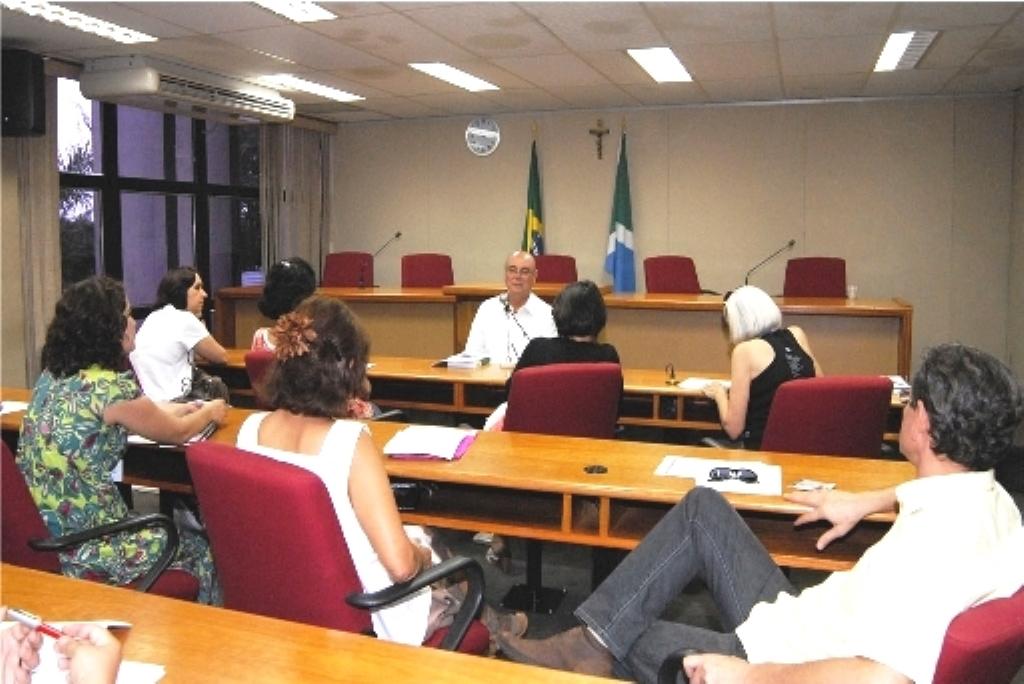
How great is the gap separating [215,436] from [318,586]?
4.39ft

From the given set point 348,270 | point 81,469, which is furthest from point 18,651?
point 348,270

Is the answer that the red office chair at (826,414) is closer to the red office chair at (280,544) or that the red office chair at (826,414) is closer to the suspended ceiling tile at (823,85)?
the red office chair at (280,544)

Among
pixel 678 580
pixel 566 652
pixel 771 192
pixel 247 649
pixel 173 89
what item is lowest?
pixel 566 652

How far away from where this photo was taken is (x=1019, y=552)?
1507 millimetres

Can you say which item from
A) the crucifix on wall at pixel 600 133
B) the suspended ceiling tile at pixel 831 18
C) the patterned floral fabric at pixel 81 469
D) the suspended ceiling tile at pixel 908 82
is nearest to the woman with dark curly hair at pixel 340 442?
the patterned floral fabric at pixel 81 469

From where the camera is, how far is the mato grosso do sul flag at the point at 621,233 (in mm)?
9102

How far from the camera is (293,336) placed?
2.11 metres

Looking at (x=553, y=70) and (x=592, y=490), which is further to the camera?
(x=553, y=70)

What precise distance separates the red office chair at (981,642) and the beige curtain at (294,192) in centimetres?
888

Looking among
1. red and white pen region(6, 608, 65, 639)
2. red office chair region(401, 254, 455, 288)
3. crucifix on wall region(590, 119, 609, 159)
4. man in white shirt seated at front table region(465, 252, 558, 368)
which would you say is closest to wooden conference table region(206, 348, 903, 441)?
man in white shirt seated at front table region(465, 252, 558, 368)

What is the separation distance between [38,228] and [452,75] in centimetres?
334

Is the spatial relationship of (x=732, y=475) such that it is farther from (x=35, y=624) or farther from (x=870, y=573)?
(x=35, y=624)

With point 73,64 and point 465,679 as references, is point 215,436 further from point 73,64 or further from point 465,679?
point 73,64

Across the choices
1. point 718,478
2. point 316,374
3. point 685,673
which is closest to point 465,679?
point 685,673
